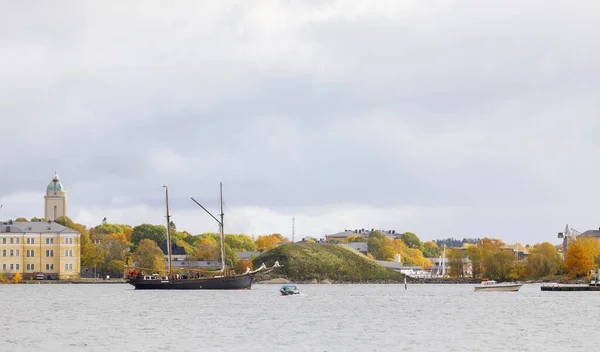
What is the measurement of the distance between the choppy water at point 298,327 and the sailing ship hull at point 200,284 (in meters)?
53.7

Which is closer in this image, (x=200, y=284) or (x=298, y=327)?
(x=298, y=327)

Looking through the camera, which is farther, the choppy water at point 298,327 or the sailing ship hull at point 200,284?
the sailing ship hull at point 200,284

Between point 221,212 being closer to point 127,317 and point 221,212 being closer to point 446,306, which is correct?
point 446,306

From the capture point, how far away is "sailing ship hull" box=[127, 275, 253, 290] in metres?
171

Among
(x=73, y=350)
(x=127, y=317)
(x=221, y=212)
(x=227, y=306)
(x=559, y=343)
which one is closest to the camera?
(x=73, y=350)

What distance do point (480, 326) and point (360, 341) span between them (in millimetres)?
15439

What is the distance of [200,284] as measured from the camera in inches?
6801

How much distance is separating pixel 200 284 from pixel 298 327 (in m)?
95.0

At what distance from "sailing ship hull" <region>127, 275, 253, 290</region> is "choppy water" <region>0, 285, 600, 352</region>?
5367 cm

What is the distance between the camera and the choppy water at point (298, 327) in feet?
212

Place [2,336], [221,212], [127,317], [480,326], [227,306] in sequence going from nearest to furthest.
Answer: [2,336] → [480,326] → [127,317] → [227,306] → [221,212]

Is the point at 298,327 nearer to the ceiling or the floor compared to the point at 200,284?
nearer to the floor

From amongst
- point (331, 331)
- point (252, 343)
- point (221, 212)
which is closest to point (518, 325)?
point (331, 331)

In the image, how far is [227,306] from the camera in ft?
367
